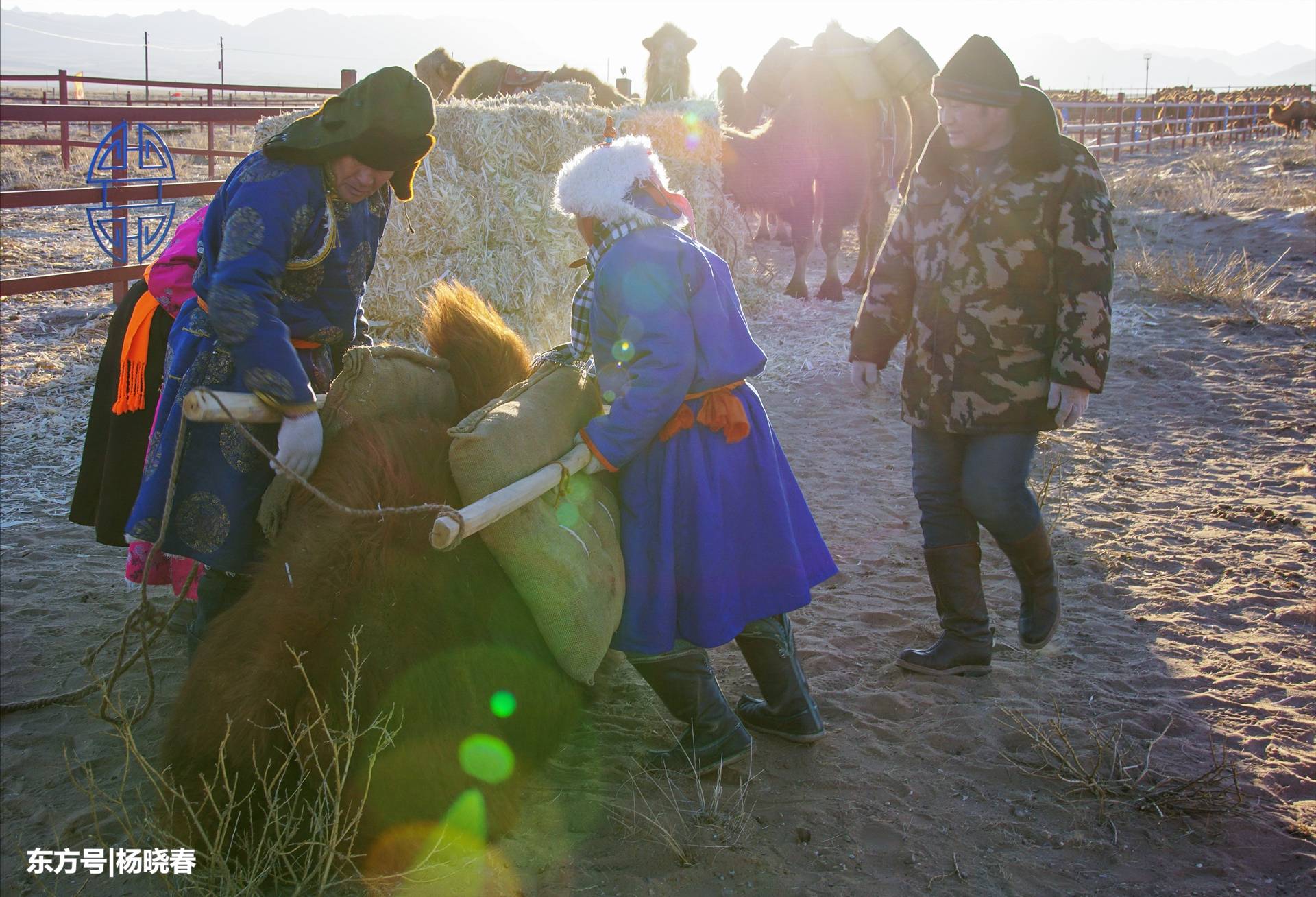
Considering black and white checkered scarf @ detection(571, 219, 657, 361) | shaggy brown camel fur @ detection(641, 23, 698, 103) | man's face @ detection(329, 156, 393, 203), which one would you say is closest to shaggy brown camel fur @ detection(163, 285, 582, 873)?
black and white checkered scarf @ detection(571, 219, 657, 361)

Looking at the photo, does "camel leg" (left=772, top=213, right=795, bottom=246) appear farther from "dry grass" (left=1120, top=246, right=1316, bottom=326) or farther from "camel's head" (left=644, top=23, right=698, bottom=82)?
"dry grass" (left=1120, top=246, right=1316, bottom=326)

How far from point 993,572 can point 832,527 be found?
685mm

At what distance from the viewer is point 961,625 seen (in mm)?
2967

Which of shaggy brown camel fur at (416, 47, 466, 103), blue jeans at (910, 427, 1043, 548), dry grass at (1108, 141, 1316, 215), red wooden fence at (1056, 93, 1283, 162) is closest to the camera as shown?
blue jeans at (910, 427, 1043, 548)

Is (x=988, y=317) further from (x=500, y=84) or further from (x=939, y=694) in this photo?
(x=500, y=84)

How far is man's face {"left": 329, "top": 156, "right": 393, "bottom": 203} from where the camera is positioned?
7.57 feet

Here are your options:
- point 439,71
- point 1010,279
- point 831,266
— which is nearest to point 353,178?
point 1010,279

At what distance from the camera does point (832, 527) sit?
4125 mm

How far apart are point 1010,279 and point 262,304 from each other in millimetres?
1939

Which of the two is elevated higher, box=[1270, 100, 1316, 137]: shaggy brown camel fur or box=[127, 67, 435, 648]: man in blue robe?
box=[1270, 100, 1316, 137]: shaggy brown camel fur

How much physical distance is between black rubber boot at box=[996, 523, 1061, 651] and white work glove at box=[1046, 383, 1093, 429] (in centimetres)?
37

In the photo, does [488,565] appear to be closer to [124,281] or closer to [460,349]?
[460,349]

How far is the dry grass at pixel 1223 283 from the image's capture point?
7.48 meters

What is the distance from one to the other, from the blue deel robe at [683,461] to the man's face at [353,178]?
596 mm
